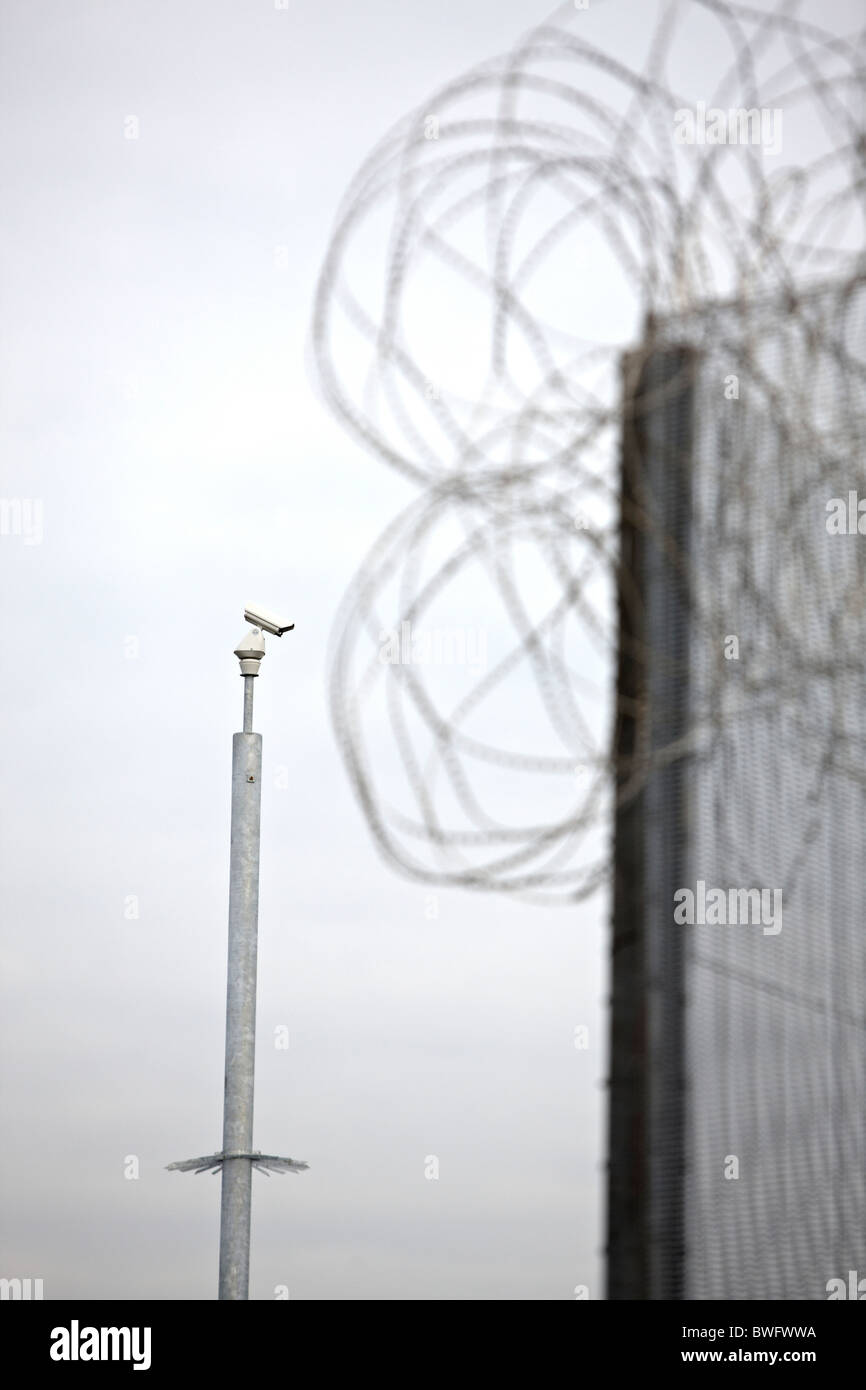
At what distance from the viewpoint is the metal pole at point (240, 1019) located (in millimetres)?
5613

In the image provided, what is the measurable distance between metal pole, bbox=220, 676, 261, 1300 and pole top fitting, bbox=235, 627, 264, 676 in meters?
0.28

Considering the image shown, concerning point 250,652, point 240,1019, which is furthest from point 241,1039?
point 250,652

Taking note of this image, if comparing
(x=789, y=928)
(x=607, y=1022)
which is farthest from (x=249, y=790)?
(x=789, y=928)

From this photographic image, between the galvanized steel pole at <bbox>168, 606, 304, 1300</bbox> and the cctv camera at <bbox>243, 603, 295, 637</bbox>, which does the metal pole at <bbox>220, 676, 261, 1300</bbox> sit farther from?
the cctv camera at <bbox>243, 603, 295, 637</bbox>

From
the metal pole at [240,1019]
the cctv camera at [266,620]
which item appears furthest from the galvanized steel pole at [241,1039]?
the cctv camera at [266,620]

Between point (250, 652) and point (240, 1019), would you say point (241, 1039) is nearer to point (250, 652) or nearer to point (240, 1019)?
point (240, 1019)

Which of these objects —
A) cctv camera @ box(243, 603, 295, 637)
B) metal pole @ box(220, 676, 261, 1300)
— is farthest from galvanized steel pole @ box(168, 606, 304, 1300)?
cctv camera @ box(243, 603, 295, 637)

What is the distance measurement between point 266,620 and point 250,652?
0.15 meters

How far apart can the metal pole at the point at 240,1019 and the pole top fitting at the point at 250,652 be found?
28 cm

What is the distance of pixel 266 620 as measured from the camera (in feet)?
21.3

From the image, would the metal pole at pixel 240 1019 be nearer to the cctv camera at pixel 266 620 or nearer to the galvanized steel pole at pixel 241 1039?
the galvanized steel pole at pixel 241 1039

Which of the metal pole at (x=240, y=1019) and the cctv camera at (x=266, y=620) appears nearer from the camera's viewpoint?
the metal pole at (x=240, y=1019)
